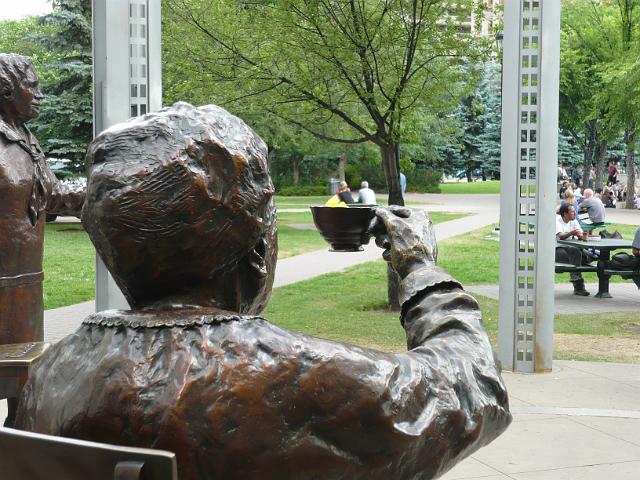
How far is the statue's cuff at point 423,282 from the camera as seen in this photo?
171 cm

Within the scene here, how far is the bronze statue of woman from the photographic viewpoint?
4641 millimetres

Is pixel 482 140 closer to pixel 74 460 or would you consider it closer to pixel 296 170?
pixel 296 170

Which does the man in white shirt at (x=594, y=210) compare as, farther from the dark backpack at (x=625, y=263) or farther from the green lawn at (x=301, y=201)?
the green lawn at (x=301, y=201)

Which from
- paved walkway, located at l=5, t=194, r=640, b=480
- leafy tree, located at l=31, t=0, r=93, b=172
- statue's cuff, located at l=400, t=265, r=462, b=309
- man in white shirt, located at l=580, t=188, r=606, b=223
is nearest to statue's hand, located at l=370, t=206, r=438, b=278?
statue's cuff, located at l=400, t=265, r=462, b=309

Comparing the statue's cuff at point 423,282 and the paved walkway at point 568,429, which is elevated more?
the statue's cuff at point 423,282

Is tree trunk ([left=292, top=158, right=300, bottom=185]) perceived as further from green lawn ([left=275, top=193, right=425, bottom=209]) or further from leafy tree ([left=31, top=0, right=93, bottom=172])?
leafy tree ([left=31, top=0, right=93, bottom=172])

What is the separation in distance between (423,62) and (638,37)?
2172cm

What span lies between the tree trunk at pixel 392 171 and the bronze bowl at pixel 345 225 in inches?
348

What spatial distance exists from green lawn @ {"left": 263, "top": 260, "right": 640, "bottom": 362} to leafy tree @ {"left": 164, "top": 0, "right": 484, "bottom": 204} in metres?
1.60

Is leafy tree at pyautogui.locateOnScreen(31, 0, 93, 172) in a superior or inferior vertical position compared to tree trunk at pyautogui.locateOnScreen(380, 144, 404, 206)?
superior

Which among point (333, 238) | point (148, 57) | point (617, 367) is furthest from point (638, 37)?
point (333, 238)

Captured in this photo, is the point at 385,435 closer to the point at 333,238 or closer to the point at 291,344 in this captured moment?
the point at 291,344

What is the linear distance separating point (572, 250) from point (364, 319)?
405 cm

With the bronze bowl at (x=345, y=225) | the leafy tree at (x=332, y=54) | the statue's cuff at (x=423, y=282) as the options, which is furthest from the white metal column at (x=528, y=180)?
the statue's cuff at (x=423, y=282)
